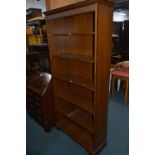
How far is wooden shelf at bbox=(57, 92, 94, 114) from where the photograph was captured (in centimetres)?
182

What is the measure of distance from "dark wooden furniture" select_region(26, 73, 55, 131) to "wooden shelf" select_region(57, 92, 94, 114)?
0.64 ft

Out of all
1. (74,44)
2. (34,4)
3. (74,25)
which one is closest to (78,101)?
(74,44)

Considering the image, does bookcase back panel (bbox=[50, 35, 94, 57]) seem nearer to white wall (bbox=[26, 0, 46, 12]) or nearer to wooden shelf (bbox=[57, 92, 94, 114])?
wooden shelf (bbox=[57, 92, 94, 114])

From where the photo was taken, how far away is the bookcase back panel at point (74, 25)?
5.83ft

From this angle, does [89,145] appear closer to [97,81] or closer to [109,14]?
[97,81]

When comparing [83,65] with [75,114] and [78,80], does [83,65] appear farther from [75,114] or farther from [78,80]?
[75,114]

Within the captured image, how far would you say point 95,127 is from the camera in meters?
1.73

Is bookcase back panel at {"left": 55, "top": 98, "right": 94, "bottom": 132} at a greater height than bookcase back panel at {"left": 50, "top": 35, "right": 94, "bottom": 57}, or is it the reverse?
bookcase back panel at {"left": 50, "top": 35, "right": 94, "bottom": 57}

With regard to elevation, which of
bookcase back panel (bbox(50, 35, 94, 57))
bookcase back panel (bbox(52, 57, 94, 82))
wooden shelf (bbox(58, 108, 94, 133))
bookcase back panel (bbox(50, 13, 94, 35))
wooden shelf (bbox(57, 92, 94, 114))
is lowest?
wooden shelf (bbox(58, 108, 94, 133))

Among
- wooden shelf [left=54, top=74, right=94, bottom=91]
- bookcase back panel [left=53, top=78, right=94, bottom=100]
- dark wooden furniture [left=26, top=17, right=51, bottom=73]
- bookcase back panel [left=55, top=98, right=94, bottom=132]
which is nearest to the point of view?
wooden shelf [left=54, top=74, right=94, bottom=91]

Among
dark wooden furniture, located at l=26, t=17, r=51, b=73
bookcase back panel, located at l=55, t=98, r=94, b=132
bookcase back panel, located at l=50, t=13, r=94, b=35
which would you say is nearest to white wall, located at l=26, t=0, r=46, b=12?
dark wooden furniture, located at l=26, t=17, r=51, b=73
